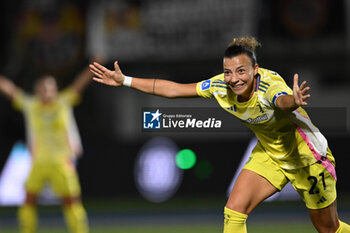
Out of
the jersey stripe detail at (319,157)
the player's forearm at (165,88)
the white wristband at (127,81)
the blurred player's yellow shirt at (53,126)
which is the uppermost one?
the white wristband at (127,81)

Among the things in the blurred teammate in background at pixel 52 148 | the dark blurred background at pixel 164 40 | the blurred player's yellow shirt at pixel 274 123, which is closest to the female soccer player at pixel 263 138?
the blurred player's yellow shirt at pixel 274 123

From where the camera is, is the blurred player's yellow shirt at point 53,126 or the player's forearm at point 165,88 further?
the blurred player's yellow shirt at point 53,126

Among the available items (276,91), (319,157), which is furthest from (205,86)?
(319,157)

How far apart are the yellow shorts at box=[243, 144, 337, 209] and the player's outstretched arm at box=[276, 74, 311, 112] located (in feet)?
2.90

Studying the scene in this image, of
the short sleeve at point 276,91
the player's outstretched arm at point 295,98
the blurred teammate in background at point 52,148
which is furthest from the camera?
the blurred teammate in background at point 52,148

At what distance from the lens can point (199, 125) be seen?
6797 mm

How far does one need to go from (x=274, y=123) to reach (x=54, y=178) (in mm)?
5208

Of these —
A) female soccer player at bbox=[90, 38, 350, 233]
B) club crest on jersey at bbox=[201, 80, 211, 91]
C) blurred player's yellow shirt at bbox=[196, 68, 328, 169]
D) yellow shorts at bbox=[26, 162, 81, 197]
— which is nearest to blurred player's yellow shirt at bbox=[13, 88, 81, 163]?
yellow shorts at bbox=[26, 162, 81, 197]

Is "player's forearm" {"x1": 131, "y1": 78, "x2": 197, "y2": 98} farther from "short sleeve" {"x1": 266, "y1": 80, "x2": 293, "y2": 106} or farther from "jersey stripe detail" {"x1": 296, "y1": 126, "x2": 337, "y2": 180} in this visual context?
"jersey stripe detail" {"x1": 296, "y1": 126, "x2": 337, "y2": 180}

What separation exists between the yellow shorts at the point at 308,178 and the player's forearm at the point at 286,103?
875 millimetres

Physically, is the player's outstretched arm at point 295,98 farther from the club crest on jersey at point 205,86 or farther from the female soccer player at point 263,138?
the club crest on jersey at point 205,86

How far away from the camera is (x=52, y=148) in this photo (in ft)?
35.8

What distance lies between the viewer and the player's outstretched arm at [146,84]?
260 inches

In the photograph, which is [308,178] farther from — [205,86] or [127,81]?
[127,81]
